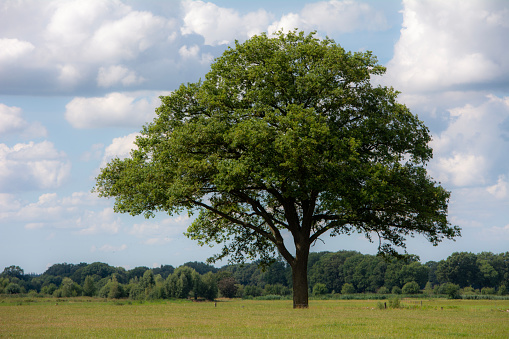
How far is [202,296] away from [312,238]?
3248cm

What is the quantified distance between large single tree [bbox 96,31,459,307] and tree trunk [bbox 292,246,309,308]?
0.31 ft

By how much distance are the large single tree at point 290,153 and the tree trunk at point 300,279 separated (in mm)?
96

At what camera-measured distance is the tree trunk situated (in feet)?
130

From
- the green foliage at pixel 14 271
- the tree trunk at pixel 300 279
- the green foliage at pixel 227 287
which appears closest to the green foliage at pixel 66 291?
the tree trunk at pixel 300 279

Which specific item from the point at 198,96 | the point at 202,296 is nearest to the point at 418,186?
the point at 198,96

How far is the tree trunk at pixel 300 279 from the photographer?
3953 cm

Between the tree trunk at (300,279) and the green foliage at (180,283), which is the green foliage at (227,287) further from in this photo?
the tree trunk at (300,279)

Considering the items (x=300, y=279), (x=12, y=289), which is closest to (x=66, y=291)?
(x=12, y=289)

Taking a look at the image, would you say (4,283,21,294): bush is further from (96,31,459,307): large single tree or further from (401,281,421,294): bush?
(401,281,421,294): bush

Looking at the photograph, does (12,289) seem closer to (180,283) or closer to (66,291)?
(66,291)

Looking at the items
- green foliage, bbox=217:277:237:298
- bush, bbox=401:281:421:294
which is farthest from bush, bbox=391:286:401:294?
green foliage, bbox=217:277:237:298

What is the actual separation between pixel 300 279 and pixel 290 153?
11.1 metres

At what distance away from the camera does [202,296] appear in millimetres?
69625

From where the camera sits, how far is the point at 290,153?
112ft
